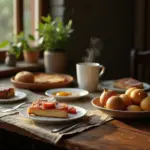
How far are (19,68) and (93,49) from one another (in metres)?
0.58

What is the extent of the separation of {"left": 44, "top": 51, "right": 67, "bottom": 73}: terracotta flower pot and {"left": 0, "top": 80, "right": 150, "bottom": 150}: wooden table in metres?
0.88

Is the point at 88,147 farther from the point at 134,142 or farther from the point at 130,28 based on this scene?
the point at 130,28

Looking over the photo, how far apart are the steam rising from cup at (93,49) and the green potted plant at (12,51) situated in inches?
17.6

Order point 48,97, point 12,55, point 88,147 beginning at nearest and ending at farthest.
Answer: point 88,147, point 48,97, point 12,55

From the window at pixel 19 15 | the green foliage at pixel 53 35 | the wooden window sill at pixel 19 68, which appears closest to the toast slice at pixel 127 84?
the green foliage at pixel 53 35

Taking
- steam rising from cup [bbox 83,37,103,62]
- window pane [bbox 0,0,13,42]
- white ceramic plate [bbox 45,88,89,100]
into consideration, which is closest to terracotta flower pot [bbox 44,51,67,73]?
steam rising from cup [bbox 83,37,103,62]

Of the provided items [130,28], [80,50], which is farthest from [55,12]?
[130,28]

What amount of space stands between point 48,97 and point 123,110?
38 cm

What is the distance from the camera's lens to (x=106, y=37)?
259 centimetres

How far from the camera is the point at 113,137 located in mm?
1064

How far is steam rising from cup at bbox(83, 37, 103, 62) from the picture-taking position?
7.59 feet

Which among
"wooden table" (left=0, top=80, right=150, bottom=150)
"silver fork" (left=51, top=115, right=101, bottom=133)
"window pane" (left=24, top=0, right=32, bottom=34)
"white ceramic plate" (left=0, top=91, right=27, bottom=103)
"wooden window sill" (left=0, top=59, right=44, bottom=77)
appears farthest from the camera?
"window pane" (left=24, top=0, right=32, bottom=34)

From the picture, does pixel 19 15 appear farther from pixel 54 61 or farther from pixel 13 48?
pixel 54 61

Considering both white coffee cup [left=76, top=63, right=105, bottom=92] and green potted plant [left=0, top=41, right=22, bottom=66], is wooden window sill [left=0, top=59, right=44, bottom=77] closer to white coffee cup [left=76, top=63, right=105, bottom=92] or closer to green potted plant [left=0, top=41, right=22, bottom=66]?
green potted plant [left=0, top=41, right=22, bottom=66]
